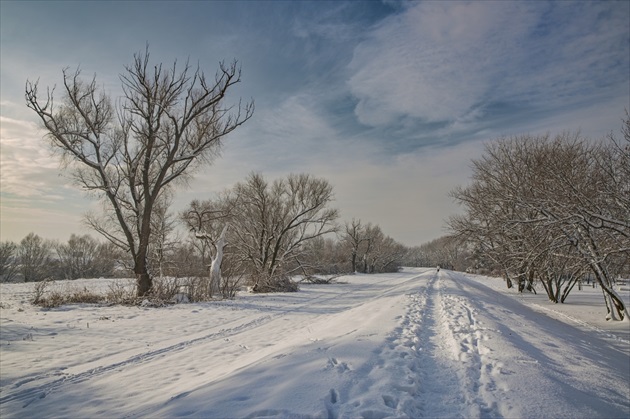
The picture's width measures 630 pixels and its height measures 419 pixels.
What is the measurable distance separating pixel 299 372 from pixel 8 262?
63.2 metres

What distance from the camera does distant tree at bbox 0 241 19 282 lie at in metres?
45.9

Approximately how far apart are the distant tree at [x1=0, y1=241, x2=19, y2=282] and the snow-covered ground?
50927 millimetres

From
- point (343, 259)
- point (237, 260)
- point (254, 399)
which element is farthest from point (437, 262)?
point (254, 399)

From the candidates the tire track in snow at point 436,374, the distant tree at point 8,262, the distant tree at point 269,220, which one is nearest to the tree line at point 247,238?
the distant tree at point 269,220

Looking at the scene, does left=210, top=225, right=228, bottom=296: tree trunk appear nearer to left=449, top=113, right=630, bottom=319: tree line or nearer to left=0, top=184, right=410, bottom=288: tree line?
left=0, top=184, right=410, bottom=288: tree line

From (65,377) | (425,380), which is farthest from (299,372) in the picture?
(65,377)

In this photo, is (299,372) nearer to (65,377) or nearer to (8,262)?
(65,377)

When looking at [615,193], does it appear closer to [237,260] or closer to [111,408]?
[111,408]

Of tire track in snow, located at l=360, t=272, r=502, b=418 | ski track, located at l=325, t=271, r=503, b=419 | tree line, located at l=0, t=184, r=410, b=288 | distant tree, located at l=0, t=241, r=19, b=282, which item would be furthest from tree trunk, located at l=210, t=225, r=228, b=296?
distant tree, located at l=0, t=241, r=19, b=282

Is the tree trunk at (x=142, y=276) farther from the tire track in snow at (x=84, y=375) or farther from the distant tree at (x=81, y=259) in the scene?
the distant tree at (x=81, y=259)

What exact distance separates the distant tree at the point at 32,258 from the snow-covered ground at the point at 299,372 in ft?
174

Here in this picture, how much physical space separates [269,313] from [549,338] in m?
8.31

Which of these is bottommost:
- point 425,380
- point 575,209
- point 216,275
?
point 425,380

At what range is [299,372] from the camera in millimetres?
4375
